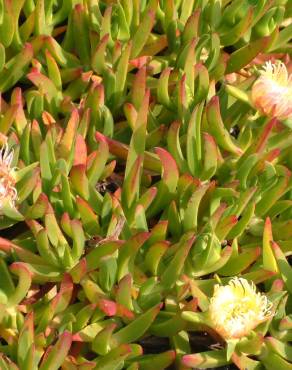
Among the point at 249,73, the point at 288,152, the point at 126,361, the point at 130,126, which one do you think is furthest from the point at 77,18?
the point at 126,361

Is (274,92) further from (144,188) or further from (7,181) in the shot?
(7,181)

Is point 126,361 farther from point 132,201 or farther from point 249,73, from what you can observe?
point 249,73

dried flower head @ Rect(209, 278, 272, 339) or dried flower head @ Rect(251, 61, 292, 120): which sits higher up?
dried flower head @ Rect(251, 61, 292, 120)

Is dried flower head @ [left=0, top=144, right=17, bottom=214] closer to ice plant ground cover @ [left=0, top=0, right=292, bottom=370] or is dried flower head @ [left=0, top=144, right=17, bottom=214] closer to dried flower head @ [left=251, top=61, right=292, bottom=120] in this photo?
ice plant ground cover @ [left=0, top=0, right=292, bottom=370]

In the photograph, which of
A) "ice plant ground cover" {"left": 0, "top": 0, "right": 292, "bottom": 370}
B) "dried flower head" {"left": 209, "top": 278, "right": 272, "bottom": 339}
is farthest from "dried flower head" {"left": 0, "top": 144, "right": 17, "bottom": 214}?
"dried flower head" {"left": 209, "top": 278, "right": 272, "bottom": 339}

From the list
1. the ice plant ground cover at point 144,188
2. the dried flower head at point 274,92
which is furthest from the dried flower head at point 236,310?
the dried flower head at point 274,92

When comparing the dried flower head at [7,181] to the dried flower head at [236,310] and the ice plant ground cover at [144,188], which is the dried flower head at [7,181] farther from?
the dried flower head at [236,310]

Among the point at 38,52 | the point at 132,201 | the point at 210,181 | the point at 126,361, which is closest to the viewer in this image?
the point at 126,361

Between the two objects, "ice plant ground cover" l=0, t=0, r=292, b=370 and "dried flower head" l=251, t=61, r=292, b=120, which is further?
"dried flower head" l=251, t=61, r=292, b=120
